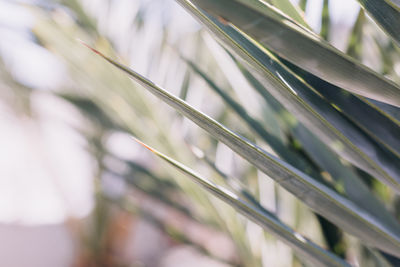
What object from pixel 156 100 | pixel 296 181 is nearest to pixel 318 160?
pixel 296 181

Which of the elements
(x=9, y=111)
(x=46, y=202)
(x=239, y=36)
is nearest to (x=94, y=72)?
(x=239, y=36)

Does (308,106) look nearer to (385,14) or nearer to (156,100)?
(385,14)

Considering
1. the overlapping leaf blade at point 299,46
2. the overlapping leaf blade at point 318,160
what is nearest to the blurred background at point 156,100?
the overlapping leaf blade at point 318,160

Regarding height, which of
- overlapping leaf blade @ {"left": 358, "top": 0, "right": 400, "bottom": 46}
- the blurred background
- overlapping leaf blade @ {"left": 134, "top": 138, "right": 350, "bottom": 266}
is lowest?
overlapping leaf blade @ {"left": 134, "top": 138, "right": 350, "bottom": 266}

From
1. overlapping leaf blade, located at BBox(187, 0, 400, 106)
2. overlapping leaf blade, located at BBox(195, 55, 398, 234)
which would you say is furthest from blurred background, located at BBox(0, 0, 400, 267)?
overlapping leaf blade, located at BBox(187, 0, 400, 106)

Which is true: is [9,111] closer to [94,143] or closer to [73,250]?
[73,250]

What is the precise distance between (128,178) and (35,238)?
1357mm

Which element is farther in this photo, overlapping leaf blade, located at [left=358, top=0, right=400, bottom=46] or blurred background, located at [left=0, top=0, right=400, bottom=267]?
blurred background, located at [left=0, top=0, right=400, bottom=267]

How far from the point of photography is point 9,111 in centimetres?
147

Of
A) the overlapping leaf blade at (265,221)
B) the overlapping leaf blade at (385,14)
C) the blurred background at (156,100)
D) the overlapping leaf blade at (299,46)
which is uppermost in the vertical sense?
the blurred background at (156,100)

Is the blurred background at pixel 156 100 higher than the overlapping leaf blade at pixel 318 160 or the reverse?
higher

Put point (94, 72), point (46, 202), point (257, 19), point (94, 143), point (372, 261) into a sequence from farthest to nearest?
1. point (46, 202)
2. point (94, 143)
3. point (94, 72)
4. point (372, 261)
5. point (257, 19)

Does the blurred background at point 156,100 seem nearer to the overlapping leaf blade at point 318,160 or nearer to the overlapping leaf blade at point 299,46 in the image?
the overlapping leaf blade at point 318,160

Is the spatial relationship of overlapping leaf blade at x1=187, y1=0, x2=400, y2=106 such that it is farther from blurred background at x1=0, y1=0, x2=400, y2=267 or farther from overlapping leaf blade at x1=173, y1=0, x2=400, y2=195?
blurred background at x1=0, y1=0, x2=400, y2=267
